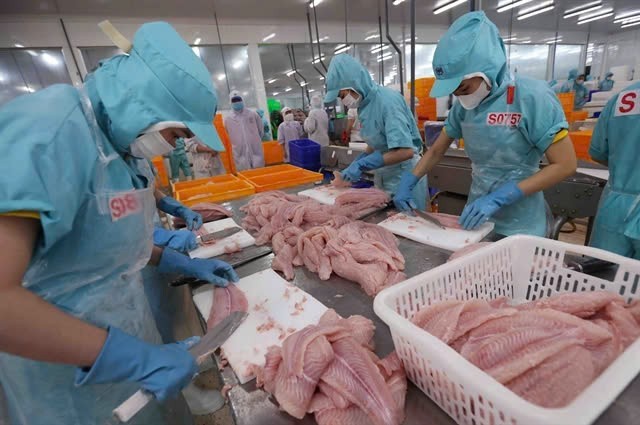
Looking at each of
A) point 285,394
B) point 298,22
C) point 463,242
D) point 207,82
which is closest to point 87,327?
point 285,394

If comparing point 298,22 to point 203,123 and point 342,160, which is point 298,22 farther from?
point 203,123

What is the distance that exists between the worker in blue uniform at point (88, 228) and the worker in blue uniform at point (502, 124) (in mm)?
1730

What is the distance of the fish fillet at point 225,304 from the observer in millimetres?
1617

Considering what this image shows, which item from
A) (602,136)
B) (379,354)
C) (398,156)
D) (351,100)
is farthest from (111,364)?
(602,136)

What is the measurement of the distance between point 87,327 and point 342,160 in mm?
4556

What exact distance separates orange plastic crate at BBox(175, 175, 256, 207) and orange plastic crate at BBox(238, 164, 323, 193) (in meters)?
0.14

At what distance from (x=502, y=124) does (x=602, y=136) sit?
103 centimetres

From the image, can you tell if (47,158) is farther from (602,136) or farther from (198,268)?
(602,136)

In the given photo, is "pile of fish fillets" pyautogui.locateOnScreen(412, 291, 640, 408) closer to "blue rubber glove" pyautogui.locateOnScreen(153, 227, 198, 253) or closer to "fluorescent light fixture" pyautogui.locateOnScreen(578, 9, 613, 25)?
"blue rubber glove" pyautogui.locateOnScreen(153, 227, 198, 253)

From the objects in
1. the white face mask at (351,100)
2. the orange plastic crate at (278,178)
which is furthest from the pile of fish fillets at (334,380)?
the orange plastic crate at (278,178)

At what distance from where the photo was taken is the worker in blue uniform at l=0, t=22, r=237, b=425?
89 centimetres

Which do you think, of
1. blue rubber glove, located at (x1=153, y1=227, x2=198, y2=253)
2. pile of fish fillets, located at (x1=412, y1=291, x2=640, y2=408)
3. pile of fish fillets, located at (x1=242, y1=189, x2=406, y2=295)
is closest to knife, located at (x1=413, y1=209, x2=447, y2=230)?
pile of fish fillets, located at (x1=242, y1=189, x2=406, y2=295)

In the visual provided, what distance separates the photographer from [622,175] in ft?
7.64

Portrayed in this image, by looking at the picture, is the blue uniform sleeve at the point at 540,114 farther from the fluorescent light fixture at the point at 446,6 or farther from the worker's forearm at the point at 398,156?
the fluorescent light fixture at the point at 446,6
